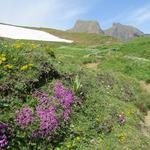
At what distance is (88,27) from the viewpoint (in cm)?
11362

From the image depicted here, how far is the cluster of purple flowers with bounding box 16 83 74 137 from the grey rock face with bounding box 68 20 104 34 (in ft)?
307

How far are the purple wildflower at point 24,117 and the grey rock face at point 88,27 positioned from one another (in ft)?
313

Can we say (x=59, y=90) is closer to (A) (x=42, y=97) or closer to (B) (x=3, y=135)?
(A) (x=42, y=97)

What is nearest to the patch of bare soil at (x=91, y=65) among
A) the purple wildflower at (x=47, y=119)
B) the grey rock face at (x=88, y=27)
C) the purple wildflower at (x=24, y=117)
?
the purple wildflower at (x=47, y=119)

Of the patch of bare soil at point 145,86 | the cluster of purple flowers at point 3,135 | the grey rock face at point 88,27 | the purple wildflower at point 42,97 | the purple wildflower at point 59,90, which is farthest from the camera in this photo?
the grey rock face at point 88,27

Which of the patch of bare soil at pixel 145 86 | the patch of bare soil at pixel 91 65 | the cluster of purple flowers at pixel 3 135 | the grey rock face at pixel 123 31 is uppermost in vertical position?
the cluster of purple flowers at pixel 3 135

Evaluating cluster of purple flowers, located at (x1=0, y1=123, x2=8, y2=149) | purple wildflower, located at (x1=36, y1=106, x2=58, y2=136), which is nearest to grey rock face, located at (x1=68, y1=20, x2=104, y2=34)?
purple wildflower, located at (x1=36, y1=106, x2=58, y2=136)

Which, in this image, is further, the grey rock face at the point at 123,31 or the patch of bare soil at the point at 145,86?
the grey rock face at the point at 123,31

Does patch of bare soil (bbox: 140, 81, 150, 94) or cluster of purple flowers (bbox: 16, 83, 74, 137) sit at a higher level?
cluster of purple flowers (bbox: 16, 83, 74, 137)

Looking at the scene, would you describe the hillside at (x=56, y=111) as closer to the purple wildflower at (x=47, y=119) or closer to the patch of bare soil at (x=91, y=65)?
the purple wildflower at (x=47, y=119)

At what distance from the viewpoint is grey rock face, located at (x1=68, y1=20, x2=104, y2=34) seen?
110450mm

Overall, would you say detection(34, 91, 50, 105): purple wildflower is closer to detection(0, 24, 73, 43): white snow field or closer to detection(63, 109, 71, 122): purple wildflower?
detection(63, 109, 71, 122): purple wildflower

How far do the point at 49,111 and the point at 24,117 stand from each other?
95 centimetres

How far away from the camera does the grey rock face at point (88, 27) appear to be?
11045 cm
